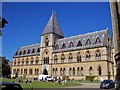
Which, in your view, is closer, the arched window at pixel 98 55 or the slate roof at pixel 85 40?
the arched window at pixel 98 55

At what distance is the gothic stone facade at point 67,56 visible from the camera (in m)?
56.9

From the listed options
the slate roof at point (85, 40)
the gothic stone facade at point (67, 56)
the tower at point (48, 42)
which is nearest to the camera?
the gothic stone facade at point (67, 56)

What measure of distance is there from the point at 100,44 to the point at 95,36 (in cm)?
397

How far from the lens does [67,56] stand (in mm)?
64625

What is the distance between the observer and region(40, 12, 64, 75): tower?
68812 mm

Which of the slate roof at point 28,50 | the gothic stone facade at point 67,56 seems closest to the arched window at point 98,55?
the gothic stone facade at point 67,56

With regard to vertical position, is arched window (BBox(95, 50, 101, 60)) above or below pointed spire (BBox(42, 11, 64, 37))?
below

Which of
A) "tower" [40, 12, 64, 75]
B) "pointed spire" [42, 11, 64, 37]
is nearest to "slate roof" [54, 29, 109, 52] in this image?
"tower" [40, 12, 64, 75]

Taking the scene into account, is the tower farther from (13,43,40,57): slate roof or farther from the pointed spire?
(13,43,40,57): slate roof

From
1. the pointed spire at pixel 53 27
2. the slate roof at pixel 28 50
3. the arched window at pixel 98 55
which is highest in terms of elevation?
the pointed spire at pixel 53 27

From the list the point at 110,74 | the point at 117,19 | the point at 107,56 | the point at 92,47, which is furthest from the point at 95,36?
the point at 117,19

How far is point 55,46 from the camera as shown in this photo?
69.4 metres

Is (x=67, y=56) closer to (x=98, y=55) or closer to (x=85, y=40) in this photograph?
(x=85, y=40)

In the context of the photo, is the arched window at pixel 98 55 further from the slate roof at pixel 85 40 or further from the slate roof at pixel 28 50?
the slate roof at pixel 28 50
